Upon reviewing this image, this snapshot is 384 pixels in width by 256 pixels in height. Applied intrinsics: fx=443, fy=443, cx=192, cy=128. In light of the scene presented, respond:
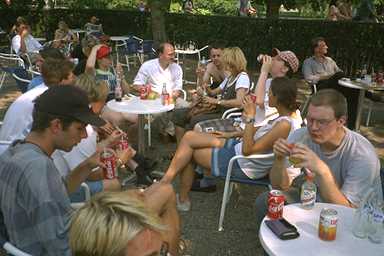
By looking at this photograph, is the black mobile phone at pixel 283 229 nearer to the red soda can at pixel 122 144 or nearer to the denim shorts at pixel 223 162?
the denim shorts at pixel 223 162

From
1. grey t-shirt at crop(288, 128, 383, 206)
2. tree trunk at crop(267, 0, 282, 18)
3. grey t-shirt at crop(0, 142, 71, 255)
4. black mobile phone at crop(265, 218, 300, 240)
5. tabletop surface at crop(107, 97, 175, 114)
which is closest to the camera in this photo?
grey t-shirt at crop(0, 142, 71, 255)

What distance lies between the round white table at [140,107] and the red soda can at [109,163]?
5.25 ft

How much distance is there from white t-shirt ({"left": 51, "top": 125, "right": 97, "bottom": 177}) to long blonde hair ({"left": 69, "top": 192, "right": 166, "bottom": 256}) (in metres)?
1.81

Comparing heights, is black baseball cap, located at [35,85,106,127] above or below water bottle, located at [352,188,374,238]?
above

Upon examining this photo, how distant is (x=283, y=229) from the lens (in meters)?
2.21

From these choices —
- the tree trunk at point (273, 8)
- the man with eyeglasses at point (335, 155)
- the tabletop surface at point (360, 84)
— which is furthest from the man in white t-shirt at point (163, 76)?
the tree trunk at point (273, 8)

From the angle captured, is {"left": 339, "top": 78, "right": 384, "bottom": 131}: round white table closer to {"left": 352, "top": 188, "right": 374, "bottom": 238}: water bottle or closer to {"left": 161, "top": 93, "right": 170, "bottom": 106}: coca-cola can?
{"left": 161, "top": 93, "right": 170, "bottom": 106}: coca-cola can

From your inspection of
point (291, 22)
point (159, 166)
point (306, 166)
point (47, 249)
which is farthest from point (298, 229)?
point (291, 22)

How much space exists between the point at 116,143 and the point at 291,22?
30.7 feet

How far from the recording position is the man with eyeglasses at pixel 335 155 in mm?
2527

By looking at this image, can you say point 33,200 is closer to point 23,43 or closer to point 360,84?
point 360,84

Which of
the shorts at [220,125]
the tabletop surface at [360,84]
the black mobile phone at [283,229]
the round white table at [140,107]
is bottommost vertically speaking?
the shorts at [220,125]

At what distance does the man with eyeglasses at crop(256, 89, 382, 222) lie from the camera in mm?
2527

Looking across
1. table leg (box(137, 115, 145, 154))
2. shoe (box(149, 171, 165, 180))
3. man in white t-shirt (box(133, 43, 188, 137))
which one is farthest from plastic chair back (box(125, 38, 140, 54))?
shoe (box(149, 171, 165, 180))
